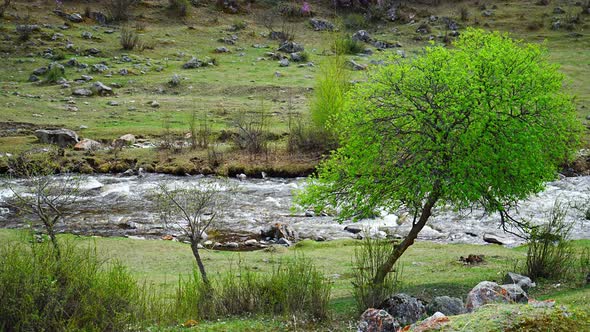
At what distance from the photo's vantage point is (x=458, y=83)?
13.8 m

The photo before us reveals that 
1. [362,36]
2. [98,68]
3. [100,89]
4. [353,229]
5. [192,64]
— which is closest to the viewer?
[353,229]

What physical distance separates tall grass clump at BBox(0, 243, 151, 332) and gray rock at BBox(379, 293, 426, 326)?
4827mm

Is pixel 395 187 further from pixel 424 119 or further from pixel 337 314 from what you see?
pixel 337 314

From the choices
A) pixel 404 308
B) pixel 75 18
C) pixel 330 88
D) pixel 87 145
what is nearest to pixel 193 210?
pixel 404 308

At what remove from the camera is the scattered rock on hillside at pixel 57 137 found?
3591 centimetres

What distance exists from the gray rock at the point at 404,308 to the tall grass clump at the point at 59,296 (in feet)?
15.8

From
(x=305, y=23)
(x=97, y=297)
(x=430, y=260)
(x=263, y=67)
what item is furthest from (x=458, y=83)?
(x=305, y=23)

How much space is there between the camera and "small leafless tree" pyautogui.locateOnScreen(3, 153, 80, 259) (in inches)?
560

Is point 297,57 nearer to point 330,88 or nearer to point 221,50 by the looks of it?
point 221,50

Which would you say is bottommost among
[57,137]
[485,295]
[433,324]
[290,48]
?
[57,137]

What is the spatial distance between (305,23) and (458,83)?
55540 mm

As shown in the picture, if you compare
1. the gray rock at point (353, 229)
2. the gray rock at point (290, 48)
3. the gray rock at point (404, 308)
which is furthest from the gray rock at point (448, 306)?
the gray rock at point (290, 48)

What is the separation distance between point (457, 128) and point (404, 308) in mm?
4710

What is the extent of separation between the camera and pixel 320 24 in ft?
219
